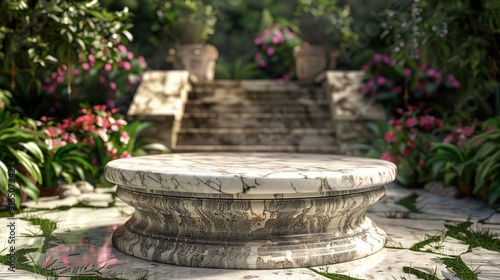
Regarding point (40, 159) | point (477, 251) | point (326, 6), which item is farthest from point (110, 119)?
point (326, 6)

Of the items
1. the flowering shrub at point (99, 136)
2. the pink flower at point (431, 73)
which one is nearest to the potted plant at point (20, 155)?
the flowering shrub at point (99, 136)

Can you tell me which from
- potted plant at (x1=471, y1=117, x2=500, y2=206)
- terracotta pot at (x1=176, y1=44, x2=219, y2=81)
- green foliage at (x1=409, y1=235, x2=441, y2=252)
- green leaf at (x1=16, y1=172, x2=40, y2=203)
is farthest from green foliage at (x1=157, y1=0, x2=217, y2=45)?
green foliage at (x1=409, y1=235, x2=441, y2=252)

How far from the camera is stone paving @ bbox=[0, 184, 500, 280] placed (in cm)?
241

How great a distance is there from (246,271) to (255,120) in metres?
4.16

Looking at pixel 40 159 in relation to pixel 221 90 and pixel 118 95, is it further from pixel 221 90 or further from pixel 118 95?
pixel 221 90

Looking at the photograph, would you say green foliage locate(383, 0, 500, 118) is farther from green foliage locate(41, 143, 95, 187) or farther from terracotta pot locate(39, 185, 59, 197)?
terracotta pot locate(39, 185, 59, 197)

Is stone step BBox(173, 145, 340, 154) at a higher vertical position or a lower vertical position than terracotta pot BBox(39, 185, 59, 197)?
higher

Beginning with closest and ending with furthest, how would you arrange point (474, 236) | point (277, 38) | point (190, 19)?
point (474, 236), point (190, 19), point (277, 38)

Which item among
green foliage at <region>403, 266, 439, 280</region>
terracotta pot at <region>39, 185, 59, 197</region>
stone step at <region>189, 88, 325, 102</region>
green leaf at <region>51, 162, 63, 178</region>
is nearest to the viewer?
green foliage at <region>403, 266, 439, 280</region>

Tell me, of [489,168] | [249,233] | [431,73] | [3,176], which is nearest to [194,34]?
[431,73]

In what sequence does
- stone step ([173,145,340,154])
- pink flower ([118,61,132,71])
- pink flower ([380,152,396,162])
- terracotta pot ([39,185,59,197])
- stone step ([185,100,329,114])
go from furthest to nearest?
stone step ([185,100,329,114]) < pink flower ([118,61,132,71]) < stone step ([173,145,340,154]) < pink flower ([380,152,396,162]) < terracotta pot ([39,185,59,197])

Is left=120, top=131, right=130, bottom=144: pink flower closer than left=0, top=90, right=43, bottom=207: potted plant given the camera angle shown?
No

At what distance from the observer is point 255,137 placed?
20.4ft

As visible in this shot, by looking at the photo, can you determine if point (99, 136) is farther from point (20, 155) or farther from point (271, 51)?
point (271, 51)
